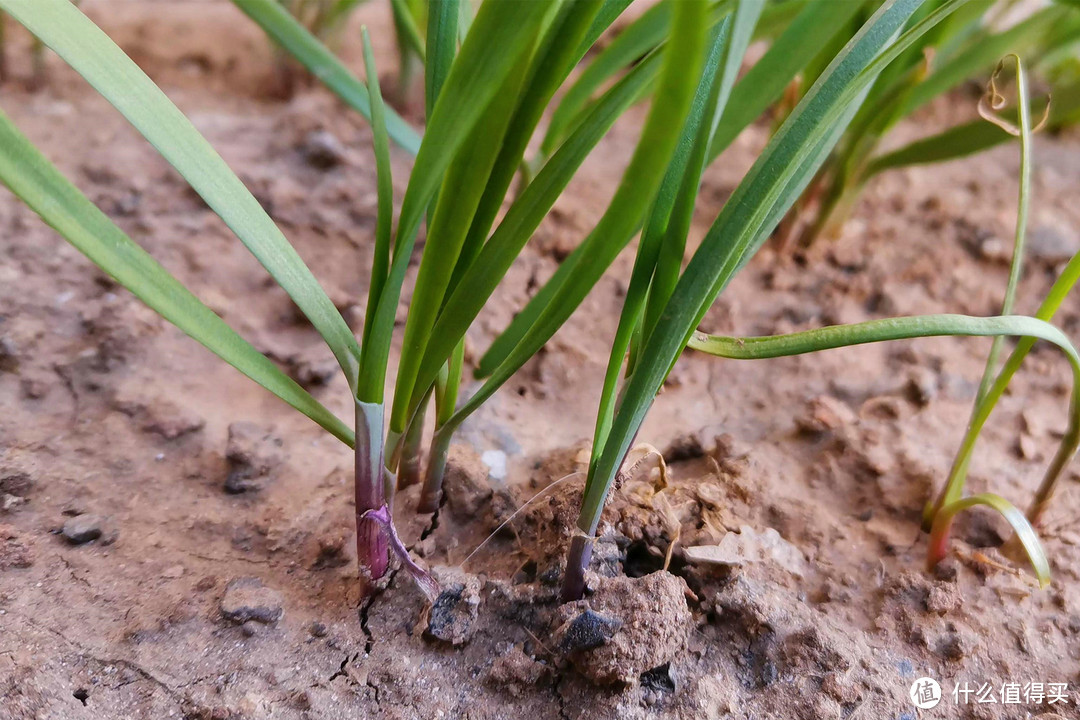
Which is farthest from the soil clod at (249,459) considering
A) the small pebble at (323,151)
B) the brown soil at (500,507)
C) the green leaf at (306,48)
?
the small pebble at (323,151)

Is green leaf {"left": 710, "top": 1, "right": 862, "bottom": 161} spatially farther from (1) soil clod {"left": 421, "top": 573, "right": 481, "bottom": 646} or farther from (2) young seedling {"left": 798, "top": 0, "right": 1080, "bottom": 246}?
(1) soil clod {"left": 421, "top": 573, "right": 481, "bottom": 646}

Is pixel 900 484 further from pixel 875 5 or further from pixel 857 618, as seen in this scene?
pixel 875 5

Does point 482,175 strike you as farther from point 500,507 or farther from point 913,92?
point 913,92

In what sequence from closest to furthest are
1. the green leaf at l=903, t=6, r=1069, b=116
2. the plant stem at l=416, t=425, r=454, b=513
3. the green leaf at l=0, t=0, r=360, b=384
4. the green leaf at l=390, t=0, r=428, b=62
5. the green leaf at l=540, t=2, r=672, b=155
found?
the green leaf at l=0, t=0, r=360, b=384 → the plant stem at l=416, t=425, r=454, b=513 → the green leaf at l=540, t=2, r=672, b=155 → the green leaf at l=390, t=0, r=428, b=62 → the green leaf at l=903, t=6, r=1069, b=116

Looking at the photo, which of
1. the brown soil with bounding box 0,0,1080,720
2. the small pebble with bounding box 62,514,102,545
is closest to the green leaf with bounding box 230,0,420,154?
the brown soil with bounding box 0,0,1080,720

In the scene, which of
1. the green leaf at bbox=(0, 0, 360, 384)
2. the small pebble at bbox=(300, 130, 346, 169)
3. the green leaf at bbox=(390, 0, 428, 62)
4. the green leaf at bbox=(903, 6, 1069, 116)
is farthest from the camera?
the small pebble at bbox=(300, 130, 346, 169)

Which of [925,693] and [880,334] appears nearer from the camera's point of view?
[880,334]

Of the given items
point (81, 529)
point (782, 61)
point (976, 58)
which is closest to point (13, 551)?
point (81, 529)

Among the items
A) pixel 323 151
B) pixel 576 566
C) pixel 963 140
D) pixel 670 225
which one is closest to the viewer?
pixel 670 225
